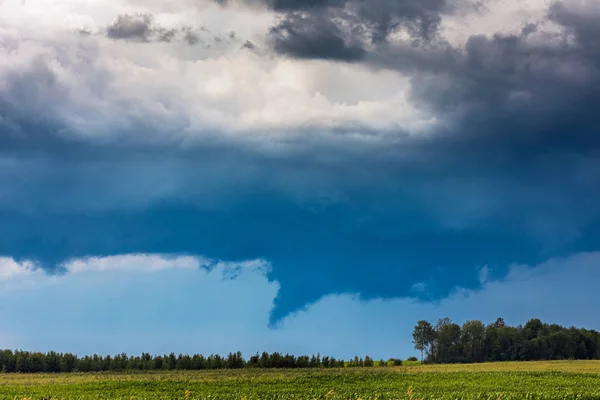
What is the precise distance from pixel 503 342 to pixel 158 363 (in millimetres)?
73372

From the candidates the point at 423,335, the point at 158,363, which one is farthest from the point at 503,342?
the point at 158,363

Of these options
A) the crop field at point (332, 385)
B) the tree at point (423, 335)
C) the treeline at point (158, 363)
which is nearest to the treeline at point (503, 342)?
the tree at point (423, 335)

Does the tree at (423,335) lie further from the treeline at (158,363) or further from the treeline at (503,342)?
the treeline at (158,363)

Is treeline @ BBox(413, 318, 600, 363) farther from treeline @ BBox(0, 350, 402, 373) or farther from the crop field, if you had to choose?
the crop field

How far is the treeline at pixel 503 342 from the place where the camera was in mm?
130250

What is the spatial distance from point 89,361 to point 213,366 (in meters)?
19.3

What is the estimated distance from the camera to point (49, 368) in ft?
323

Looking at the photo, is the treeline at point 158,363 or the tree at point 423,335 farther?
the tree at point 423,335

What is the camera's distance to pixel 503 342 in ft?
436

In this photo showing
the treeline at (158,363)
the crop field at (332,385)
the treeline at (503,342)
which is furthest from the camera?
the treeline at (503,342)

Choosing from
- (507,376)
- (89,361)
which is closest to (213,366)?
(89,361)

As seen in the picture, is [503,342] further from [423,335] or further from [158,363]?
[158,363]

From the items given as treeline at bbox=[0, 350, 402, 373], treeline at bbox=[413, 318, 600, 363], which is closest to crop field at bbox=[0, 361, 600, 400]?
treeline at bbox=[0, 350, 402, 373]

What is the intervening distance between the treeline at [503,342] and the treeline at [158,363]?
40.5m
